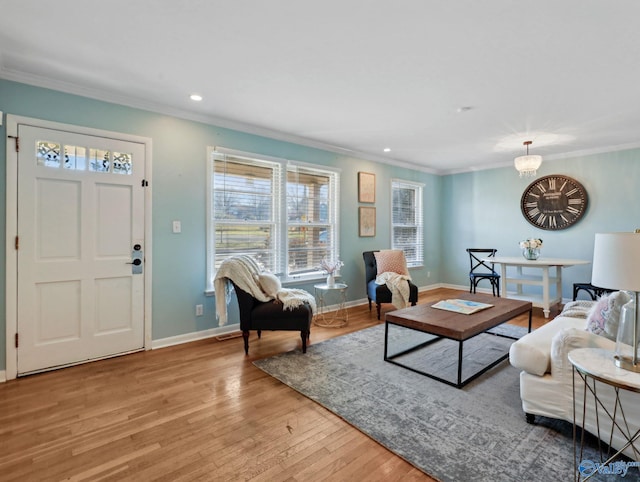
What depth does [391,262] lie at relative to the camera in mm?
4812

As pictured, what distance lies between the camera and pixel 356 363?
2.89 meters

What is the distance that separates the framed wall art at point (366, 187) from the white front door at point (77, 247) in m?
3.10

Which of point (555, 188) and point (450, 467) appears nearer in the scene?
point (450, 467)

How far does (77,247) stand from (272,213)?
205 cm

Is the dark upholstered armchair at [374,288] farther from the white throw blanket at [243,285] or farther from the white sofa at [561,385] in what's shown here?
the white sofa at [561,385]

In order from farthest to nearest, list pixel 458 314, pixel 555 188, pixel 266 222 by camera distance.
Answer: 1. pixel 555 188
2. pixel 266 222
3. pixel 458 314

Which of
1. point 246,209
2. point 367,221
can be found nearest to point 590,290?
point 367,221

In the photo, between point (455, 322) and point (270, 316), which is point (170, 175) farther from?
point (455, 322)

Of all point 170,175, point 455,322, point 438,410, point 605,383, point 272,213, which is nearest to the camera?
point 605,383

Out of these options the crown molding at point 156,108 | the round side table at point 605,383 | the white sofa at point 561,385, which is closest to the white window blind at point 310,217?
the crown molding at point 156,108

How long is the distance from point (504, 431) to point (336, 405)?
1.01 metres

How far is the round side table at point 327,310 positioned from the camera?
13.3 feet

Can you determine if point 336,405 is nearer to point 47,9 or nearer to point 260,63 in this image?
point 260,63

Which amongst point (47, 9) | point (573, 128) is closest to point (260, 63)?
point (47, 9)
